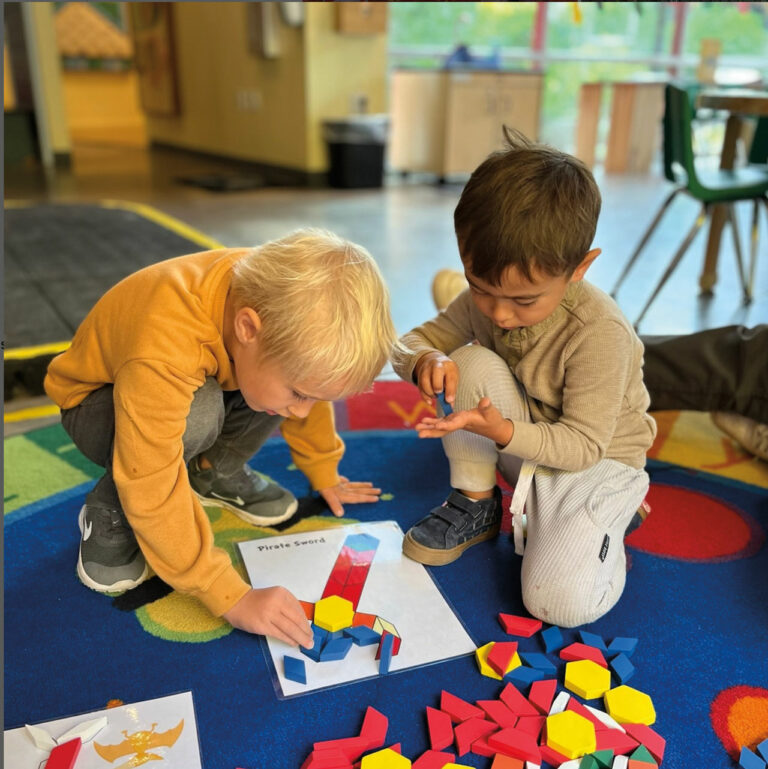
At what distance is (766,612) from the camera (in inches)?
41.9

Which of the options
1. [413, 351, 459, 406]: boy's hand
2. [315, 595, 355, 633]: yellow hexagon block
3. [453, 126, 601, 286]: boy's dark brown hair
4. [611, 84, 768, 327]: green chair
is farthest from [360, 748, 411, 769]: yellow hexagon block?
[611, 84, 768, 327]: green chair

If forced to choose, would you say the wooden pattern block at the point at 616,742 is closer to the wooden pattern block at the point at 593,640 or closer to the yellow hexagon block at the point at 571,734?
the yellow hexagon block at the point at 571,734

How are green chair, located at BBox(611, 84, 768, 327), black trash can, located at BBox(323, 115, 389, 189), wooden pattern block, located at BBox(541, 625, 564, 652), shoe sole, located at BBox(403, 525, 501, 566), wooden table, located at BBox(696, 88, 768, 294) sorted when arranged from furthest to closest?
black trash can, located at BBox(323, 115, 389, 189) → green chair, located at BBox(611, 84, 768, 327) → wooden table, located at BBox(696, 88, 768, 294) → shoe sole, located at BBox(403, 525, 501, 566) → wooden pattern block, located at BBox(541, 625, 564, 652)

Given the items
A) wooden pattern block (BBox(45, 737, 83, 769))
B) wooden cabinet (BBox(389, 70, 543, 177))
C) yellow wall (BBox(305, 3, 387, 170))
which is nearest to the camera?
wooden pattern block (BBox(45, 737, 83, 769))

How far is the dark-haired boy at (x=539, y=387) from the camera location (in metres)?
0.91

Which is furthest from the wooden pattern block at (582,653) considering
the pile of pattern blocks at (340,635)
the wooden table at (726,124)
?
the wooden table at (726,124)

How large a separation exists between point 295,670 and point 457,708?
0.20 metres

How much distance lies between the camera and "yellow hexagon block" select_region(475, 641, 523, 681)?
0.93m

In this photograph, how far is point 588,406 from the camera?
1.00m

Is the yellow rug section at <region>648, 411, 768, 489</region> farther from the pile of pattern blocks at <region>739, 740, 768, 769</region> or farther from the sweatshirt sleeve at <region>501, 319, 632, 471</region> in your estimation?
the pile of pattern blocks at <region>739, 740, 768, 769</region>

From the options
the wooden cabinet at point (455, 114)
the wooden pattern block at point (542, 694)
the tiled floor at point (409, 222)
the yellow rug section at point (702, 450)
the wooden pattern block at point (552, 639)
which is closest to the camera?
the wooden pattern block at point (542, 694)

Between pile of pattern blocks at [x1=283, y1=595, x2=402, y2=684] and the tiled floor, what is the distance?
4.08 feet

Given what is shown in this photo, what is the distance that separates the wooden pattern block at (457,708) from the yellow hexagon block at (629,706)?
154 mm

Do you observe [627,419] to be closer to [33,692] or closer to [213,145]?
[33,692]
